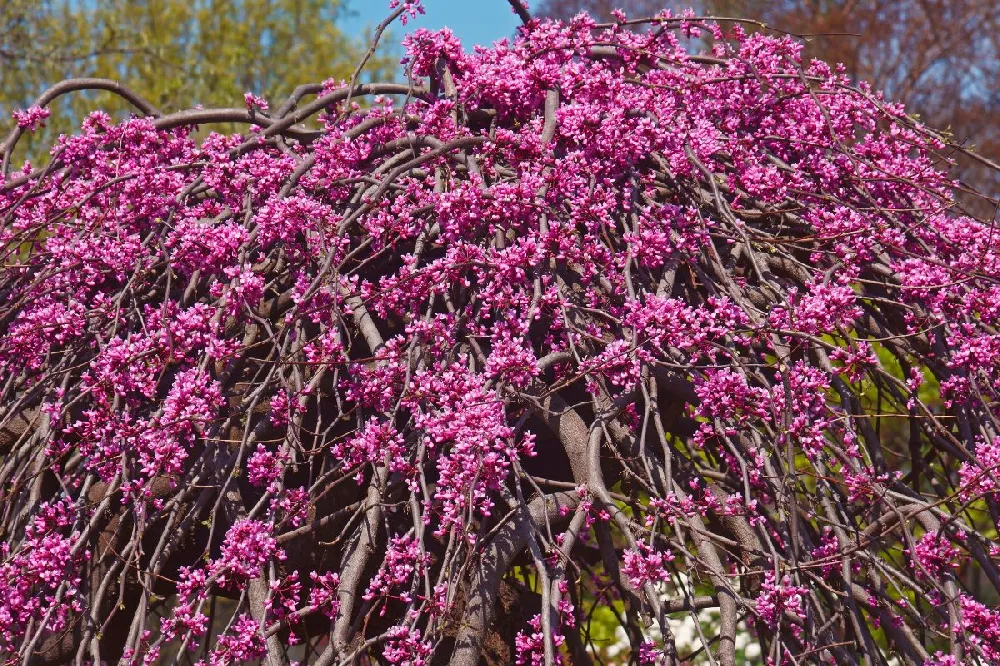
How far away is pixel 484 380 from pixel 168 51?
17.4 metres

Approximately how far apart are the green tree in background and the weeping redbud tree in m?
11.6

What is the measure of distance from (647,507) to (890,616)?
68cm

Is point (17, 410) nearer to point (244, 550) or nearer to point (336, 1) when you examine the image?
point (244, 550)

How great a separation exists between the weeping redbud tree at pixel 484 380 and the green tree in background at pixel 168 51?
1157 centimetres

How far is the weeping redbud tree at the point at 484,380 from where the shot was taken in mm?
2248

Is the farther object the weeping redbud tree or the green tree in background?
the green tree in background

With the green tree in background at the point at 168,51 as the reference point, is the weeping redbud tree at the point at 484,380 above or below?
below

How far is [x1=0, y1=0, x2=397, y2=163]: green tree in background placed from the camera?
14.8 m

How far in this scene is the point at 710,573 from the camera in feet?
7.08

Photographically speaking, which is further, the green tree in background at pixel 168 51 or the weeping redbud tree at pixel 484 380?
the green tree in background at pixel 168 51

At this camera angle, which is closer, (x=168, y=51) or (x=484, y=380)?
(x=484, y=380)

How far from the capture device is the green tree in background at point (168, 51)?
48.5 feet

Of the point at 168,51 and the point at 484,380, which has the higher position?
the point at 168,51

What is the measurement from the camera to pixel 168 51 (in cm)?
1766
